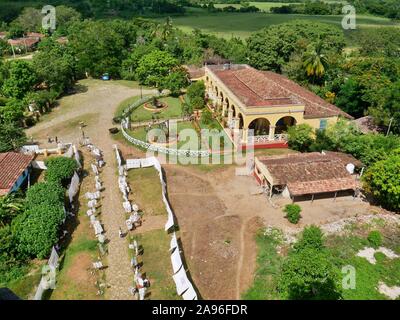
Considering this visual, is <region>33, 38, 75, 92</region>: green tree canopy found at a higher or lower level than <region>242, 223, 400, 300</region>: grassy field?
higher

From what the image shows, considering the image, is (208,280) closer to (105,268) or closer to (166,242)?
(166,242)

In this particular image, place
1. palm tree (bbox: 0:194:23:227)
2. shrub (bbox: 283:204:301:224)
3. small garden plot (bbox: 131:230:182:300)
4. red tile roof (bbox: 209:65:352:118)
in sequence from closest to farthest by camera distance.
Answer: small garden plot (bbox: 131:230:182:300) < palm tree (bbox: 0:194:23:227) < shrub (bbox: 283:204:301:224) < red tile roof (bbox: 209:65:352:118)

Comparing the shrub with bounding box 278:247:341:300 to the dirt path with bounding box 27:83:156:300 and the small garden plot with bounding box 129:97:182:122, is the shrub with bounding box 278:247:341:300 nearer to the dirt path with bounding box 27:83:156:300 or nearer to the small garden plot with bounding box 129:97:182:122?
the dirt path with bounding box 27:83:156:300

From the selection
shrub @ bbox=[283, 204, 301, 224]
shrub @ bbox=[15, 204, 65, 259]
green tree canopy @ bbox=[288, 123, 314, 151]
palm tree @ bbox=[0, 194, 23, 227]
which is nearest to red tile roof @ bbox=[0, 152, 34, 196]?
palm tree @ bbox=[0, 194, 23, 227]

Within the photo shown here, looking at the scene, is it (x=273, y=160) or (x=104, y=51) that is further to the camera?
(x=104, y=51)

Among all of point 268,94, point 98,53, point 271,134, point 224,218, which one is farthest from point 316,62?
point 98,53
